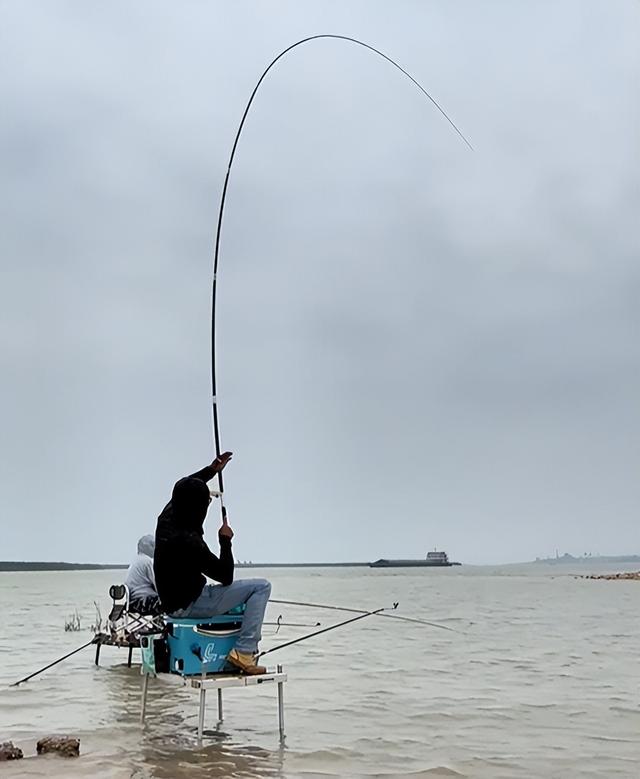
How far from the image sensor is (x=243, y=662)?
6387 mm

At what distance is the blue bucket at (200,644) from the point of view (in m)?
6.40

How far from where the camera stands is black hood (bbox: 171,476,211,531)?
20.7 ft

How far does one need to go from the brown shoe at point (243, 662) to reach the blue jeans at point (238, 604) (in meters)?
0.04

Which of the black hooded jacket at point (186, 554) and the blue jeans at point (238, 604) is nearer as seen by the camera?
the black hooded jacket at point (186, 554)

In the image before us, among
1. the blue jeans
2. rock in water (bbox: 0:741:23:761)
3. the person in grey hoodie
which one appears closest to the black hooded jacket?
the blue jeans

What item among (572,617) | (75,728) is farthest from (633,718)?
(572,617)

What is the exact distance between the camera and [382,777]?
621 cm

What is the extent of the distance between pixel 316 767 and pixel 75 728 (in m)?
2.53

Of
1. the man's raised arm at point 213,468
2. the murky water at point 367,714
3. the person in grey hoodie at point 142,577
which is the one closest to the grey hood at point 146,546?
the person in grey hoodie at point 142,577

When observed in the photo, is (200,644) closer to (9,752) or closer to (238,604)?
(238,604)

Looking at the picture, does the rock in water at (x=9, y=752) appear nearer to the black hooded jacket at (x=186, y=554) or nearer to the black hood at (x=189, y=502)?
the black hooded jacket at (x=186, y=554)

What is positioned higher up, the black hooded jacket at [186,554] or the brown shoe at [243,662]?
the black hooded jacket at [186,554]

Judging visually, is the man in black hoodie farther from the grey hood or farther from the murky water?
the grey hood

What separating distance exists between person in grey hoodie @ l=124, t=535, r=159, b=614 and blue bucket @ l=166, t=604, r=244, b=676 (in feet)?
9.75
